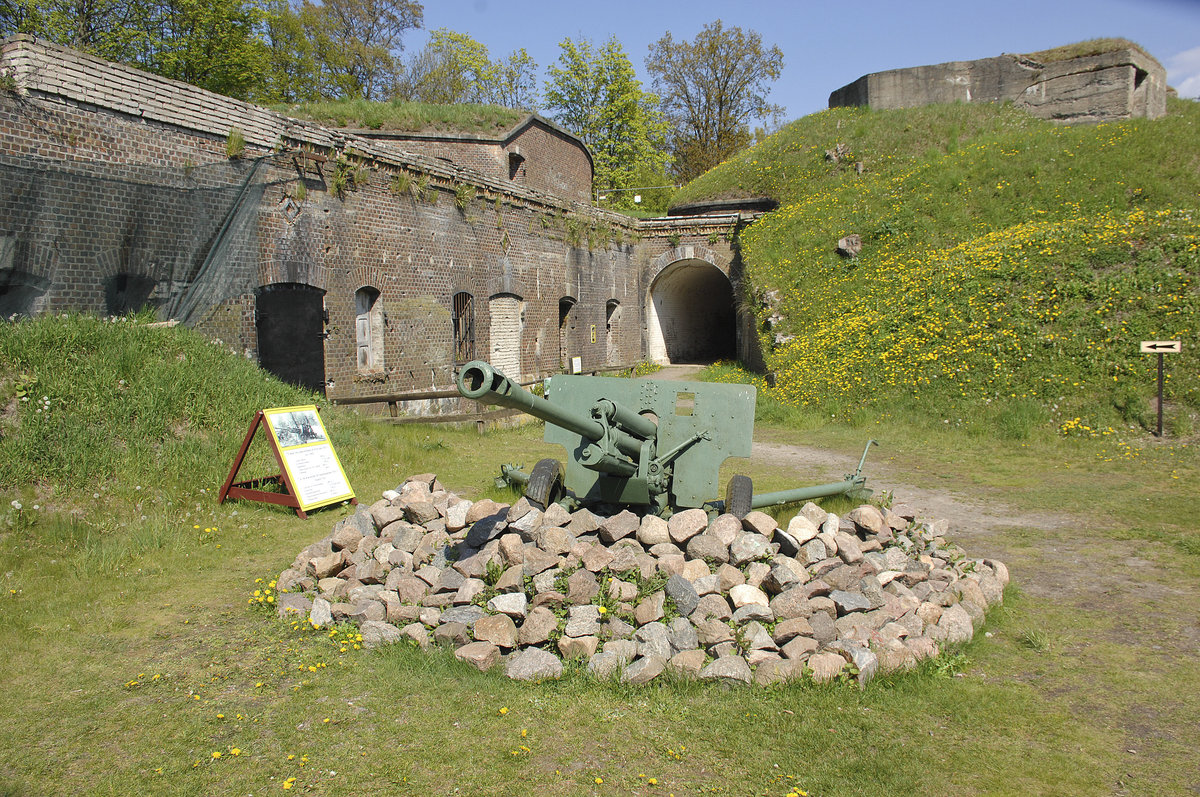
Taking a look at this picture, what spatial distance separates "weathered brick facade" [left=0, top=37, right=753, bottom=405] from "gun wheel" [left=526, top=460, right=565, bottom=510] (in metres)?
6.34

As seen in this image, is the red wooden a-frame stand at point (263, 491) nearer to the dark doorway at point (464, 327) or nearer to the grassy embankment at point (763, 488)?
the grassy embankment at point (763, 488)

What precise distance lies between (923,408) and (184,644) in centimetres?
1160

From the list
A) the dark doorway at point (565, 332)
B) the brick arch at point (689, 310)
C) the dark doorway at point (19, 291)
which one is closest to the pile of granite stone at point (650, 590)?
the dark doorway at point (19, 291)

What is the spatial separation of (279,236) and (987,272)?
12.2 meters

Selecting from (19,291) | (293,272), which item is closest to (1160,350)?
(293,272)

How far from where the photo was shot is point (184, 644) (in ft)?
16.5

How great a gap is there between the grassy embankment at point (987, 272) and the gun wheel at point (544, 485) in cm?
834

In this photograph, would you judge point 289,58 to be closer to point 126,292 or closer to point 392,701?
point 126,292

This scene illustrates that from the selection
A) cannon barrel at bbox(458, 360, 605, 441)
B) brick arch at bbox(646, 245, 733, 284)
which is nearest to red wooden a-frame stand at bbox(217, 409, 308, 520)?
cannon barrel at bbox(458, 360, 605, 441)

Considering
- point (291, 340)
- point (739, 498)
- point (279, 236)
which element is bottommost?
point (739, 498)

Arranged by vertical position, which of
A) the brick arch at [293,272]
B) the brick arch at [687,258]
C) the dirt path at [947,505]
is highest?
the brick arch at [687,258]

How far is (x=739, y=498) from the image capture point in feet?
20.6

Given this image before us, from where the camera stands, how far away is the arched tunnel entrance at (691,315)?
2478 cm

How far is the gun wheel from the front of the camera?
6430 millimetres
